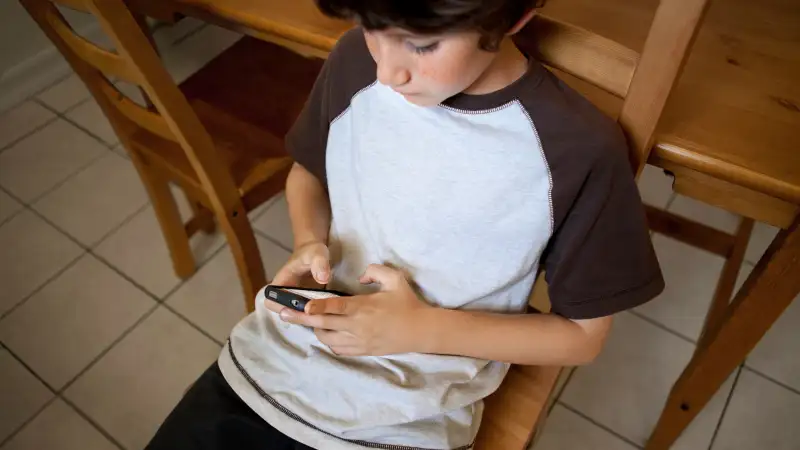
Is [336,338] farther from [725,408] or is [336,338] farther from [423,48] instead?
[725,408]

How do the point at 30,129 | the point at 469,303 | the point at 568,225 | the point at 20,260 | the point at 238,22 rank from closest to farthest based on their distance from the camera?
the point at 568,225, the point at 469,303, the point at 238,22, the point at 20,260, the point at 30,129

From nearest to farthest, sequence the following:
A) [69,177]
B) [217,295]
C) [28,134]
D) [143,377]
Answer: [143,377] < [217,295] < [69,177] < [28,134]

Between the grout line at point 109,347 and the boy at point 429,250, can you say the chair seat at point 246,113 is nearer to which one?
the boy at point 429,250

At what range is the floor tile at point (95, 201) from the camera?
5.36 feet

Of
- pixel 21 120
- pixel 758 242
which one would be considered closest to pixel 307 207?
pixel 758 242

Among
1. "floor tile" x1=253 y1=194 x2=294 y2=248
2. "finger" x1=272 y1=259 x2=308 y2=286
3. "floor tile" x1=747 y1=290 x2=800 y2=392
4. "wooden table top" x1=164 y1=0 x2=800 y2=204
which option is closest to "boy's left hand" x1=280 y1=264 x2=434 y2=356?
"finger" x1=272 y1=259 x2=308 y2=286

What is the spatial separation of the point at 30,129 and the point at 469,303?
5.43ft

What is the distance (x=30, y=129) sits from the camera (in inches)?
72.9

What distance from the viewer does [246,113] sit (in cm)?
121

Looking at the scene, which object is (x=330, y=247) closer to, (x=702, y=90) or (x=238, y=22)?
(x=238, y=22)

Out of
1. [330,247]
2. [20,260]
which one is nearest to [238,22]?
[330,247]

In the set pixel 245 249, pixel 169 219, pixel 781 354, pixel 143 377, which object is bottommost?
pixel 781 354

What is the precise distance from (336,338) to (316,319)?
0.12ft

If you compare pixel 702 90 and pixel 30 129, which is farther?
pixel 30 129
